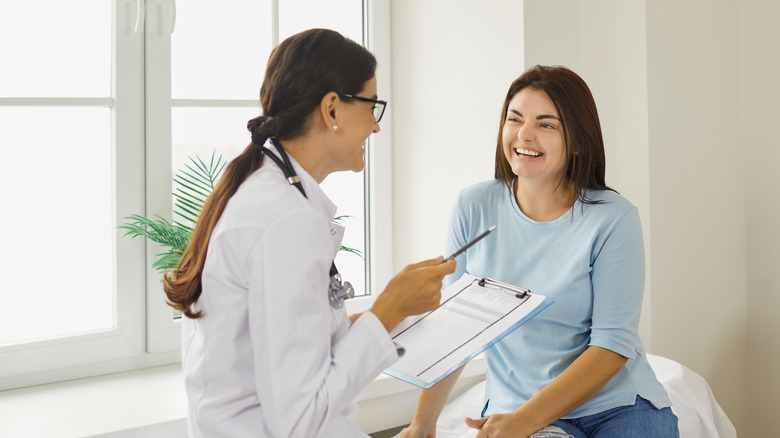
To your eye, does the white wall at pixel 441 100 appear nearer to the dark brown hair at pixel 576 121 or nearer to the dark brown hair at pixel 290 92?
the dark brown hair at pixel 576 121

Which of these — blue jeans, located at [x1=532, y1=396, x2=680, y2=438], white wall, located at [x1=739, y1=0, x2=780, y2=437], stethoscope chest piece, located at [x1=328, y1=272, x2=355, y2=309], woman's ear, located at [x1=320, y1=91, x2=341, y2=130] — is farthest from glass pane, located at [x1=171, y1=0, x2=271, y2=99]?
white wall, located at [x1=739, y1=0, x2=780, y2=437]

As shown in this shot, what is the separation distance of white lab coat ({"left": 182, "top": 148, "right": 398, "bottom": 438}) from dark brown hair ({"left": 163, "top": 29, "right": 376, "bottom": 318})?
0.05 meters

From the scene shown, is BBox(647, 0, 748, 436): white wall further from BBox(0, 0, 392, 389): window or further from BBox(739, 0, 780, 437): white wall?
BBox(0, 0, 392, 389): window

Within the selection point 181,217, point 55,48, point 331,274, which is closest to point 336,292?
point 331,274

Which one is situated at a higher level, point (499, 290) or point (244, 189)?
point (244, 189)

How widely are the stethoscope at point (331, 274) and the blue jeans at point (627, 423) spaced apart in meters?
0.57

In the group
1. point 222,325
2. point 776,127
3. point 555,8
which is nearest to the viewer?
point 222,325

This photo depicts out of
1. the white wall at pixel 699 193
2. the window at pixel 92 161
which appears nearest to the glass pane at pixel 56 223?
the window at pixel 92 161

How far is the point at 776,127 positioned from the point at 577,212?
3.88 feet

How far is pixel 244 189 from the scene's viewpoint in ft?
3.32

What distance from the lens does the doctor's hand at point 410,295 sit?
3.45ft

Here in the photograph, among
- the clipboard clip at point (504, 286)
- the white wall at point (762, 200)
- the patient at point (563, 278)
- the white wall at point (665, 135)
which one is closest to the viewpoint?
the clipboard clip at point (504, 286)

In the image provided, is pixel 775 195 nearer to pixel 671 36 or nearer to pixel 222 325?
pixel 671 36

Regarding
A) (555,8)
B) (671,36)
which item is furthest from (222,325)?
(671,36)
